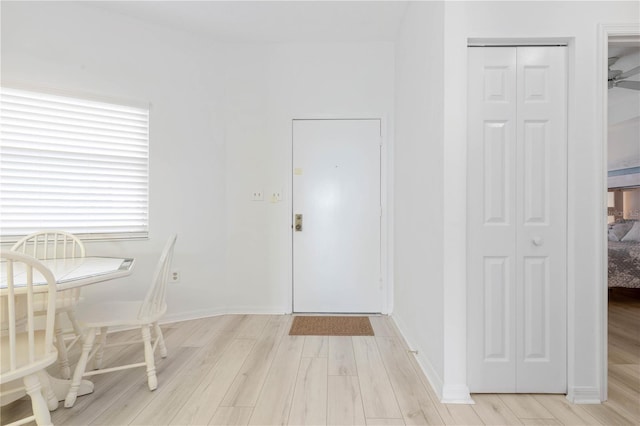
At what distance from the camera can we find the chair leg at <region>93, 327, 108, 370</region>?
2.04 metres

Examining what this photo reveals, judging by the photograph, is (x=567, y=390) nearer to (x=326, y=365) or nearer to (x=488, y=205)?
(x=488, y=205)

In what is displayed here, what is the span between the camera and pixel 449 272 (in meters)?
1.78

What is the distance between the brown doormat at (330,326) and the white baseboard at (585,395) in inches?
54.7

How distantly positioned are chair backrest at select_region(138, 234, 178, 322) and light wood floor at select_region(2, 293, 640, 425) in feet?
1.38

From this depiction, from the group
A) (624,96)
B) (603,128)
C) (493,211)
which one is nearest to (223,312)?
(493,211)

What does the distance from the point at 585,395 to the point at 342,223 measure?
217cm

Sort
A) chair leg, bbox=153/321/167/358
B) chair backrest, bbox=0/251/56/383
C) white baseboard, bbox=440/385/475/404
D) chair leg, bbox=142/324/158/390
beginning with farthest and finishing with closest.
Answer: chair leg, bbox=153/321/167/358, chair leg, bbox=142/324/158/390, white baseboard, bbox=440/385/475/404, chair backrest, bbox=0/251/56/383

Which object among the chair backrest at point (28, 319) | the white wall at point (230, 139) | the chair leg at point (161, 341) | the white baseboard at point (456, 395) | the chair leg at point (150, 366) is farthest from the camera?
the white wall at point (230, 139)

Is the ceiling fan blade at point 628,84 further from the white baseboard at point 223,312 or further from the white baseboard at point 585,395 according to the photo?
the white baseboard at point 223,312

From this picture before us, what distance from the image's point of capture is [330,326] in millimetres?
2980

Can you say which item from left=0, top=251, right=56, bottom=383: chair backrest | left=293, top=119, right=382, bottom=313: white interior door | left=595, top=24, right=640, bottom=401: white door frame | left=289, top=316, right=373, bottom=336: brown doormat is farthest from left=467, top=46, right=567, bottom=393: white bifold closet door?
left=0, top=251, right=56, bottom=383: chair backrest

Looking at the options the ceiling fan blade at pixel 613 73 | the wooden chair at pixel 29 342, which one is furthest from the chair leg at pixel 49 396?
the ceiling fan blade at pixel 613 73

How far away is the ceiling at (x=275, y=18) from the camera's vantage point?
2.76 meters

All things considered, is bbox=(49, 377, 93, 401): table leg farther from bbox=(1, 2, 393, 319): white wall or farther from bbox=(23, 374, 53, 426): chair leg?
bbox=(1, 2, 393, 319): white wall
